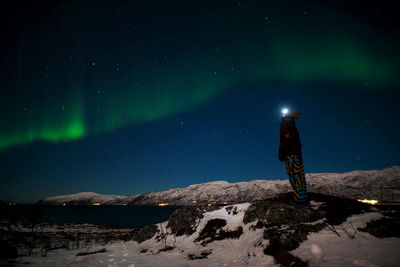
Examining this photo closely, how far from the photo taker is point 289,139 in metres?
11.6

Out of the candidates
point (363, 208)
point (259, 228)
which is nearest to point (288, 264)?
point (259, 228)

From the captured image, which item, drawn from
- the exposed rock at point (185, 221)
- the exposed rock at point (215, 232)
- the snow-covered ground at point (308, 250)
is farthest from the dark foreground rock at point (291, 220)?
the exposed rock at point (185, 221)

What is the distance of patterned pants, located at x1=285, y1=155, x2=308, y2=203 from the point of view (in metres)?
11.2

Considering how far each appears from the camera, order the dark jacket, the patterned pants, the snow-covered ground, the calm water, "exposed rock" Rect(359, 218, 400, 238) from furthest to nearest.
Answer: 1. the calm water
2. the dark jacket
3. the patterned pants
4. "exposed rock" Rect(359, 218, 400, 238)
5. the snow-covered ground

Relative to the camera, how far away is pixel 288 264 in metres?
5.84

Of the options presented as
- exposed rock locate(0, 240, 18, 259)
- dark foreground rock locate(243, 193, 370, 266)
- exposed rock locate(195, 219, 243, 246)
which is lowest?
exposed rock locate(195, 219, 243, 246)

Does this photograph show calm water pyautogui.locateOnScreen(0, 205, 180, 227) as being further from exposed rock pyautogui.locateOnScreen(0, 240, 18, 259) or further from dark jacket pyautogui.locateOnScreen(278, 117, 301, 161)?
dark jacket pyautogui.locateOnScreen(278, 117, 301, 161)

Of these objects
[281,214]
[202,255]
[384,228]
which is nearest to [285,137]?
[281,214]

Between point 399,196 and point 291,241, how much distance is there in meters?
222

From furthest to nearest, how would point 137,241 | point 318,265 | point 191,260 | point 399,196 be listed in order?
point 399,196 → point 137,241 → point 191,260 → point 318,265

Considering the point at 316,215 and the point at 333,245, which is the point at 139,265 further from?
the point at 316,215

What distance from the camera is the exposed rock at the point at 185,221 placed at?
14633 mm

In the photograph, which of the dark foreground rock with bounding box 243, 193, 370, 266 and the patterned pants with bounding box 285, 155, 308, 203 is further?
the patterned pants with bounding box 285, 155, 308, 203

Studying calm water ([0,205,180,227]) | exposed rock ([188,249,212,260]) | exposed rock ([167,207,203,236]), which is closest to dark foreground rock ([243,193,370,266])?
exposed rock ([188,249,212,260])
